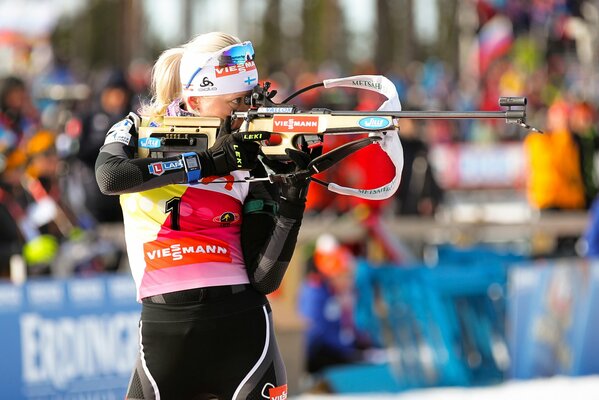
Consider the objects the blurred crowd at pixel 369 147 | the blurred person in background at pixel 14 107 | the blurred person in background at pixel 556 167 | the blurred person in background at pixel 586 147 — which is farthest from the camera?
the blurred person in background at pixel 586 147

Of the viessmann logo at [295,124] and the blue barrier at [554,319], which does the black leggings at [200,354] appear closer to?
the viessmann logo at [295,124]

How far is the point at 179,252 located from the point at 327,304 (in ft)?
17.9

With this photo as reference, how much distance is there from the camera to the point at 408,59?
973 inches

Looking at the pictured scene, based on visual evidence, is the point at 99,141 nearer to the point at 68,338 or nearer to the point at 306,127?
the point at 68,338

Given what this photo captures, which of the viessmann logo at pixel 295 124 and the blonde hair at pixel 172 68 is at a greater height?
the blonde hair at pixel 172 68

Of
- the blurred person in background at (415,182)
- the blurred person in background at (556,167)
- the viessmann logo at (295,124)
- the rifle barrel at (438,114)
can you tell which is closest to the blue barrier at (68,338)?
the viessmann logo at (295,124)

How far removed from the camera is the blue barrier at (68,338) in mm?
7012

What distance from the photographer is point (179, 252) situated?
150 inches

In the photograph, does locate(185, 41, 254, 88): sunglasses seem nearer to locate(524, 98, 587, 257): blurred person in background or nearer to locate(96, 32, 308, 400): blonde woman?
locate(96, 32, 308, 400): blonde woman

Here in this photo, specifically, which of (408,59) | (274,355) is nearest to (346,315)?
(274,355)

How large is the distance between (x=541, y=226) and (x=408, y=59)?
13.9 metres

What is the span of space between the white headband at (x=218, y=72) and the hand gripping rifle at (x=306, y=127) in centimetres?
6

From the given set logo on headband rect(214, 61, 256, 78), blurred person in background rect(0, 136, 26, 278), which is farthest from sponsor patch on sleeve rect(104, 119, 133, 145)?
blurred person in background rect(0, 136, 26, 278)

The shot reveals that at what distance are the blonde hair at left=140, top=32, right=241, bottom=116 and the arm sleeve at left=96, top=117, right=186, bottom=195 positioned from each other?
1.07 ft
